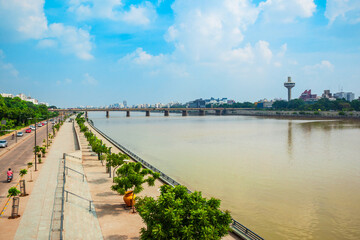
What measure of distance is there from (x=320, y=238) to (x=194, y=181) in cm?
1288

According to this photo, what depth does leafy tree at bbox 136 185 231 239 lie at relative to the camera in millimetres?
9195

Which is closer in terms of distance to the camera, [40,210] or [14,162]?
[40,210]

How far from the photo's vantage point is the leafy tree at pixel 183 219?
362 inches

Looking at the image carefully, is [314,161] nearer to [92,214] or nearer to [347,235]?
[347,235]

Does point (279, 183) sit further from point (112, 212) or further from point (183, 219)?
point (183, 219)

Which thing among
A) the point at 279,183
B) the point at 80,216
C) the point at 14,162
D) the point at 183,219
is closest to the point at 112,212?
the point at 80,216

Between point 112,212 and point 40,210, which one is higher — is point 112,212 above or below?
below

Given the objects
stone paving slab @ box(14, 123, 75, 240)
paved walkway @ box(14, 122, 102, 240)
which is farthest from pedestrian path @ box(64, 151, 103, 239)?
stone paving slab @ box(14, 123, 75, 240)

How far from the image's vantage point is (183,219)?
32.1 feet

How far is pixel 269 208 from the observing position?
1994cm

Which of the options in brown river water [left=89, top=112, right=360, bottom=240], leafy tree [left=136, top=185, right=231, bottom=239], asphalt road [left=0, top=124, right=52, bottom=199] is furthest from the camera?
asphalt road [left=0, top=124, right=52, bottom=199]

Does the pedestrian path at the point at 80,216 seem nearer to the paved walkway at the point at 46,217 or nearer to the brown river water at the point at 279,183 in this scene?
the paved walkway at the point at 46,217

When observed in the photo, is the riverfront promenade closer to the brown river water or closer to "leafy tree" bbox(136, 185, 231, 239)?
"leafy tree" bbox(136, 185, 231, 239)

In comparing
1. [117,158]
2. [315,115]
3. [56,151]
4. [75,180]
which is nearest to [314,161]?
[117,158]
